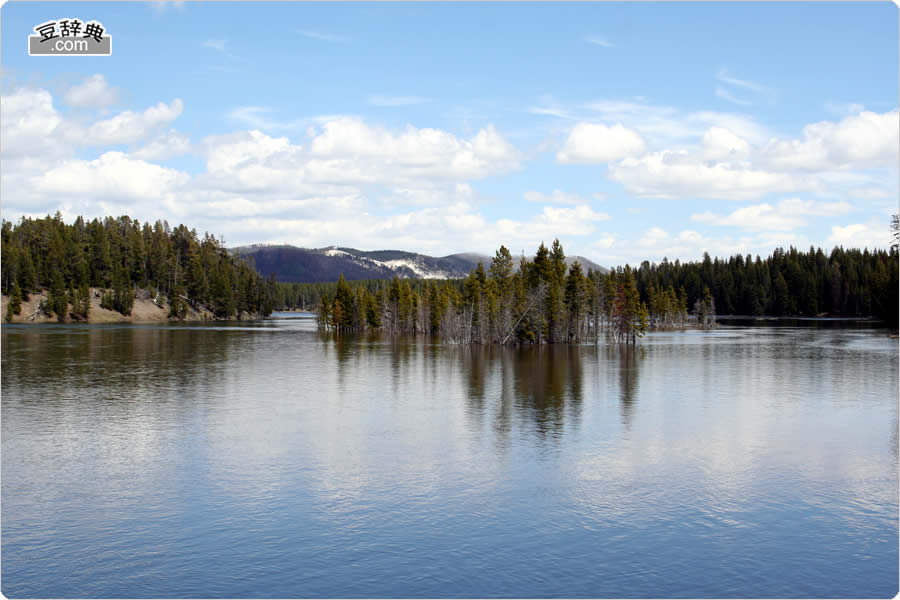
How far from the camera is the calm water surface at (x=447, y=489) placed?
80.3 feet

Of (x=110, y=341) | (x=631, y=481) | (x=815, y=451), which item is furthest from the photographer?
(x=110, y=341)

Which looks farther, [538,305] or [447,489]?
[538,305]

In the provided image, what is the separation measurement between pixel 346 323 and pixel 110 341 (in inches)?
2769

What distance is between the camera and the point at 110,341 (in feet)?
410

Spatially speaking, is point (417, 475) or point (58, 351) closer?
point (417, 475)

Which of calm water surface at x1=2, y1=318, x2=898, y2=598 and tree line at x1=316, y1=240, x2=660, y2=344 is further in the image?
tree line at x1=316, y1=240, x2=660, y2=344

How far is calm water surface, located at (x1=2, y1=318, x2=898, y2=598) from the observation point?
24484mm

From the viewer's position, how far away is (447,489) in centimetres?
3366

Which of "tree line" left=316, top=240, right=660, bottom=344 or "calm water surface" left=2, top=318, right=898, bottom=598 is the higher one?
"tree line" left=316, top=240, right=660, bottom=344

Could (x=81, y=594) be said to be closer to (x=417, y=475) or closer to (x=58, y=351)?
(x=417, y=475)

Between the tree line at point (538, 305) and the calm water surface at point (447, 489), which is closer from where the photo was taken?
the calm water surface at point (447, 489)

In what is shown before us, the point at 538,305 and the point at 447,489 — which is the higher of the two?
the point at 538,305

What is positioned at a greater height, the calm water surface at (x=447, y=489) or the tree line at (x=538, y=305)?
the tree line at (x=538, y=305)

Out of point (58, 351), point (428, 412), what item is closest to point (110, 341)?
point (58, 351)
